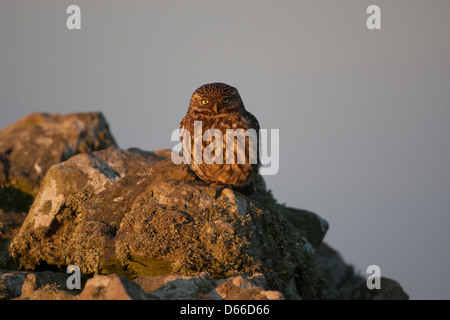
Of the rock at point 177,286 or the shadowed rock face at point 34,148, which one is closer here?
the rock at point 177,286

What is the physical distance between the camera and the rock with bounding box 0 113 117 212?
1028 cm

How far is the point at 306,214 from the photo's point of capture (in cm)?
959

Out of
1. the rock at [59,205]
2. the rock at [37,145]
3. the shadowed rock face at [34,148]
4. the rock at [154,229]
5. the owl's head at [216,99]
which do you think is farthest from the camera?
the rock at [37,145]

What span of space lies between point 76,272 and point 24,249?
1687mm

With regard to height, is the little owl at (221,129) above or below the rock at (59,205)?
above

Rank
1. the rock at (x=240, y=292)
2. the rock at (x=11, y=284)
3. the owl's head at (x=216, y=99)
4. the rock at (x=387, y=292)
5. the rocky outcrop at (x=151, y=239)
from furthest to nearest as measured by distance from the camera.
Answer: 1. the rock at (x=387, y=292)
2. the owl's head at (x=216, y=99)
3. the rock at (x=11, y=284)
4. the rocky outcrop at (x=151, y=239)
5. the rock at (x=240, y=292)

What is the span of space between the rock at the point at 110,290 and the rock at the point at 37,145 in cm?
616

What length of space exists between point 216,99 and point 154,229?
2.53 metres

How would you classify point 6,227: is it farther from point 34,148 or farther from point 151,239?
point 151,239

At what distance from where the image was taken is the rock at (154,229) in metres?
5.92

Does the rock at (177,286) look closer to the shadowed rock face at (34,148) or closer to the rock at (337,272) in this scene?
the shadowed rock face at (34,148)

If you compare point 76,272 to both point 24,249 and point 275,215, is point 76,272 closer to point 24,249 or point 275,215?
point 24,249

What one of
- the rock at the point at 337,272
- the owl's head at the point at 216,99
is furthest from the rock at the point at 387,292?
the owl's head at the point at 216,99

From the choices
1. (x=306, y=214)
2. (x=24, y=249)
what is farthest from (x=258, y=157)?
(x=24, y=249)
